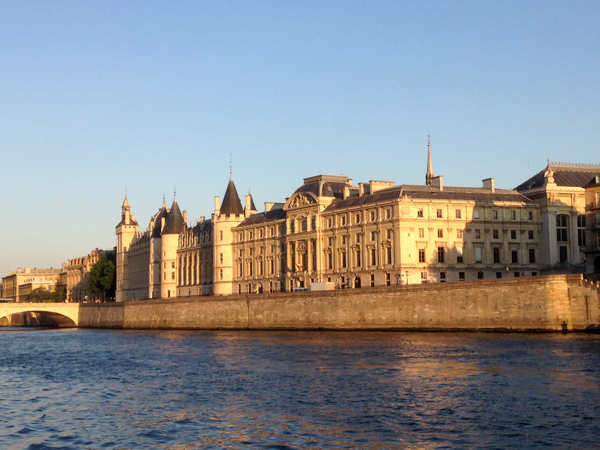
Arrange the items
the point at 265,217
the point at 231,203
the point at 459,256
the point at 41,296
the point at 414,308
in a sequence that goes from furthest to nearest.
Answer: the point at 41,296, the point at 231,203, the point at 265,217, the point at 459,256, the point at 414,308

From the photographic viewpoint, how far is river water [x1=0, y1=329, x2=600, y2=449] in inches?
1061

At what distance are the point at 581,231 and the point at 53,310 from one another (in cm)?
7322

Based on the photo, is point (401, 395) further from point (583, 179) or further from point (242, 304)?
point (583, 179)

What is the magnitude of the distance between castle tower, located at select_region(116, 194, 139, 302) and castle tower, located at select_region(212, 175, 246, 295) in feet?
143

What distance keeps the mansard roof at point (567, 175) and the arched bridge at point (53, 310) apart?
66.6m

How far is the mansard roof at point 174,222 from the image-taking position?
453 ft

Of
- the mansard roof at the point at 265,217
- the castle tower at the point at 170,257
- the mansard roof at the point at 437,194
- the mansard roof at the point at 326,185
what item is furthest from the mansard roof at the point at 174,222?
the mansard roof at the point at 437,194

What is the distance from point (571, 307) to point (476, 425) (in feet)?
111

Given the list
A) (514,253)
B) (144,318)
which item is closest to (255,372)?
(514,253)

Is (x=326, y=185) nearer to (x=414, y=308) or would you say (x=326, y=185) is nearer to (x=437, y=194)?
(x=437, y=194)

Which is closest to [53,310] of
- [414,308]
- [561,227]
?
[414,308]

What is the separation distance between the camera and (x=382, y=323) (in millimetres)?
74438

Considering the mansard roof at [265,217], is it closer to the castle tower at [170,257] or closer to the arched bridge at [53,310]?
the castle tower at [170,257]

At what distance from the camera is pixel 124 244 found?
161 metres
